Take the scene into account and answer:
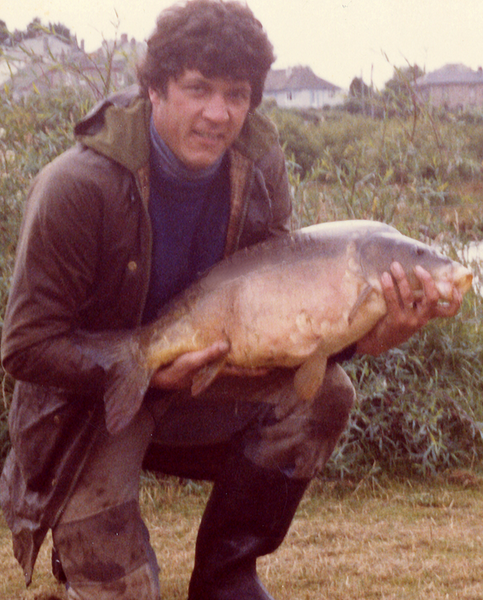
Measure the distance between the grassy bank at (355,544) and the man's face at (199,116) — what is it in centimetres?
149

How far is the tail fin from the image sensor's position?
2.24 metres

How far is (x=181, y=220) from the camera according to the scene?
2.51 m

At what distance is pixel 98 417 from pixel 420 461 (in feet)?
6.40

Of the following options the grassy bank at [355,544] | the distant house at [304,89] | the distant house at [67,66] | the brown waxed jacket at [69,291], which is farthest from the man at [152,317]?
the distant house at [304,89]

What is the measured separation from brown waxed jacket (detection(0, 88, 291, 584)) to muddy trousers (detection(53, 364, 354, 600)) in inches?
4.1

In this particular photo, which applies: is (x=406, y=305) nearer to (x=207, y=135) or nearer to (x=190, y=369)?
(x=190, y=369)

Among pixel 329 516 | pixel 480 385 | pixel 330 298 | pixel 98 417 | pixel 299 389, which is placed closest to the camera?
pixel 330 298

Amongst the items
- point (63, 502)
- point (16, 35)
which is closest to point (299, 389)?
point (63, 502)

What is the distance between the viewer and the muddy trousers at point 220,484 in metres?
2.36

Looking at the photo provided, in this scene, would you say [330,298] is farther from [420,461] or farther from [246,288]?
[420,461]

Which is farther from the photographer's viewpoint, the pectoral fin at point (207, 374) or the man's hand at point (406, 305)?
the pectoral fin at point (207, 374)

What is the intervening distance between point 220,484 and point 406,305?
0.92 meters

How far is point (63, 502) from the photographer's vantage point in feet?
7.77

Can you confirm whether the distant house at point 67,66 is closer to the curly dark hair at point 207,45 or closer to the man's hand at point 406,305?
the curly dark hair at point 207,45
